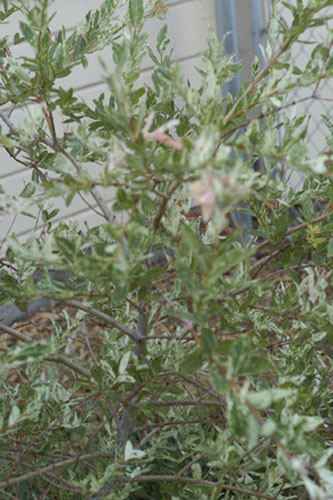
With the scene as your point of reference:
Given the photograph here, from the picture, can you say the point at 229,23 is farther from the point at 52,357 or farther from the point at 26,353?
the point at 26,353

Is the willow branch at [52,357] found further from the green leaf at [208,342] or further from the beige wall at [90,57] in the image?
the beige wall at [90,57]

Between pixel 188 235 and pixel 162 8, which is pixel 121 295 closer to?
pixel 188 235

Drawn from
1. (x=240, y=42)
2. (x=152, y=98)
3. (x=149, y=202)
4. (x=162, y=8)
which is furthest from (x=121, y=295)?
(x=240, y=42)

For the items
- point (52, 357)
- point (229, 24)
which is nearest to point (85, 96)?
point (229, 24)

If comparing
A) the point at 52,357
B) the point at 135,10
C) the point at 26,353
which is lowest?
the point at 52,357

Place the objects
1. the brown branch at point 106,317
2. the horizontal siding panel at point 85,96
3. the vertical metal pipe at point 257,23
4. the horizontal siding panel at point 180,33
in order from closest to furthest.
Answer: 1. the brown branch at point 106,317
2. the horizontal siding panel at point 85,96
3. the horizontal siding panel at point 180,33
4. the vertical metal pipe at point 257,23

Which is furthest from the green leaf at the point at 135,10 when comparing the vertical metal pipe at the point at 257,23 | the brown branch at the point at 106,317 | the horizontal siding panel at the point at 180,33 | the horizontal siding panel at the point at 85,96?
the vertical metal pipe at the point at 257,23

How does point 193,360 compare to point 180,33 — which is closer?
point 193,360

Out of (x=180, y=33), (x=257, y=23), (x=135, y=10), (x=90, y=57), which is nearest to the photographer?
(x=135, y=10)

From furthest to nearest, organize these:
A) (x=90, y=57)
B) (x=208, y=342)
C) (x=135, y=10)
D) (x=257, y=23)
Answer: (x=257, y=23) → (x=90, y=57) → (x=135, y=10) → (x=208, y=342)

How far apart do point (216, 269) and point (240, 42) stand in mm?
2759

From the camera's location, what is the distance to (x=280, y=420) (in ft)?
2.64

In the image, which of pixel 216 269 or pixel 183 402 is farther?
pixel 183 402

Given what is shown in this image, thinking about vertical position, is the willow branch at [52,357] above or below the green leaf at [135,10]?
below
